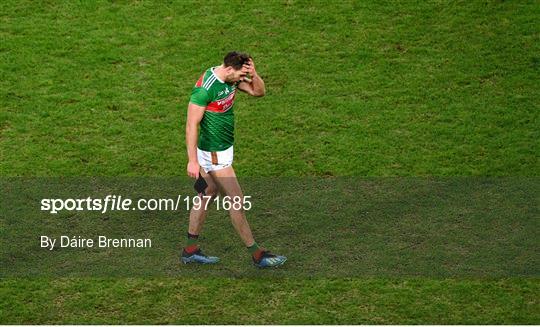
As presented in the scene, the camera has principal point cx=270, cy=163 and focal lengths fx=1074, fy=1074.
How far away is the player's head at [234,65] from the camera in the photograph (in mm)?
10852

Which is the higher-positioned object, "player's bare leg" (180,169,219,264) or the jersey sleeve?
the jersey sleeve

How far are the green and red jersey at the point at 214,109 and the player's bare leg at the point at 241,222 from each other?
293mm

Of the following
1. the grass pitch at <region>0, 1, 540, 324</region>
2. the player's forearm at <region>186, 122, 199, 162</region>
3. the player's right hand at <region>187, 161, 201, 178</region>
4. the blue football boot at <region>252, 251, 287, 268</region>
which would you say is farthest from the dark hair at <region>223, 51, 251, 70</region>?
the grass pitch at <region>0, 1, 540, 324</region>

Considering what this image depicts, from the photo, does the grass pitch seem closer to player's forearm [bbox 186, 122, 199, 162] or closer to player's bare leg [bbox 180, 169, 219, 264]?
player's bare leg [bbox 180, 169, 219, 264]

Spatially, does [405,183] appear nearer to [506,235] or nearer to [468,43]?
[506,235]

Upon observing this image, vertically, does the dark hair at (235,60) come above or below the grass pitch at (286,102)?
above

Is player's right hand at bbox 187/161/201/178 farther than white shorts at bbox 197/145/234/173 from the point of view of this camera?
No

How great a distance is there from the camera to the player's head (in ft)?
35.6

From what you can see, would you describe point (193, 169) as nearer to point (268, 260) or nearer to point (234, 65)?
point (234, 65)

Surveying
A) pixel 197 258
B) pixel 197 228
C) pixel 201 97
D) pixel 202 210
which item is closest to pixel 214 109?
pixel 201 97

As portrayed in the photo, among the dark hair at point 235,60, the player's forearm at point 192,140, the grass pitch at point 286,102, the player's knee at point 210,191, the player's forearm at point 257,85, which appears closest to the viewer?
the player's forearm at point 192,140

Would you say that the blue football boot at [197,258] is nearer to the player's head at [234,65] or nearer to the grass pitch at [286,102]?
the grass pitch at [286,102]

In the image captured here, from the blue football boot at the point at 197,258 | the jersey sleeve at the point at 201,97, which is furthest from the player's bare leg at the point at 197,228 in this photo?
the jersey sleeve at the point at 201,97

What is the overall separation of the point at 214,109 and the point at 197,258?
1693mm
